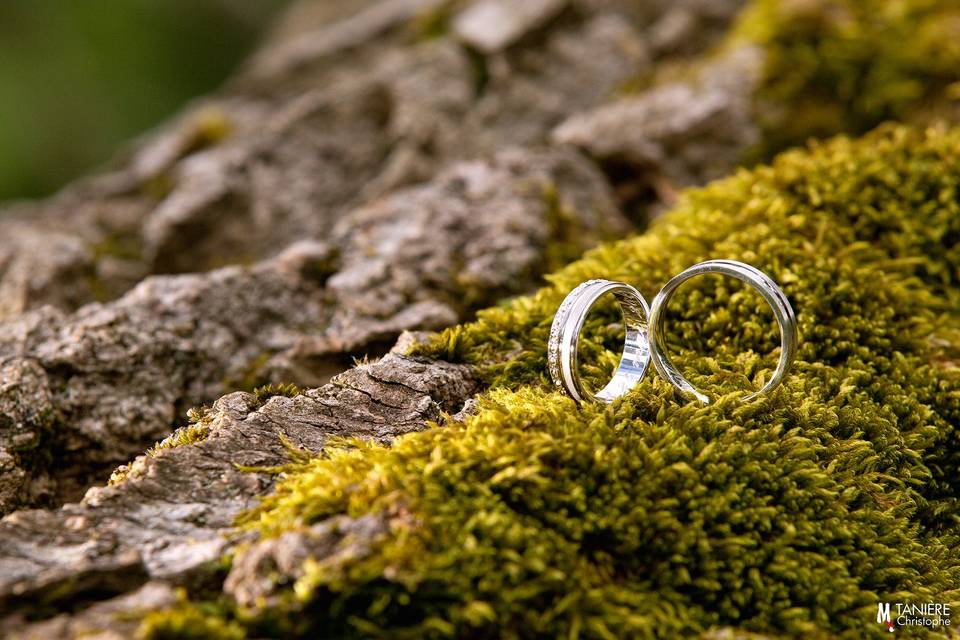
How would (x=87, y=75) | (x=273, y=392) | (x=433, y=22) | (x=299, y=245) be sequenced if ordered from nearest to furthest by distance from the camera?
(x=273, y=392), (x=299, y=245), (x=433, y=22), (x=87, y=75)

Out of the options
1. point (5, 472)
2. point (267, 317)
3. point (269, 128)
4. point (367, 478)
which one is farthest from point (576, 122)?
point (5, 472)

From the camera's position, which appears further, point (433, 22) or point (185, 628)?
point (433, 22)

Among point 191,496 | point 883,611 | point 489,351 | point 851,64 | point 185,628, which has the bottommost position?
point 185,628

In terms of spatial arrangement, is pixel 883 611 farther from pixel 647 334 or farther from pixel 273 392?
pixel 273 392

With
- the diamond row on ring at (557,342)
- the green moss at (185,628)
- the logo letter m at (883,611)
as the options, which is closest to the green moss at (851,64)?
the diamond row on ring at (557,342)

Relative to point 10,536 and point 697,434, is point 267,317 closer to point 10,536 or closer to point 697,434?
point 10,536

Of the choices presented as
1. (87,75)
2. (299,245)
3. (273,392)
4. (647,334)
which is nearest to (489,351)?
(647,334)

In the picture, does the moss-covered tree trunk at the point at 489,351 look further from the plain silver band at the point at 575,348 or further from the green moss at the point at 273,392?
the plain silver band at the point at 575,348
